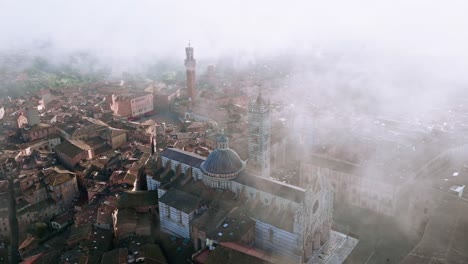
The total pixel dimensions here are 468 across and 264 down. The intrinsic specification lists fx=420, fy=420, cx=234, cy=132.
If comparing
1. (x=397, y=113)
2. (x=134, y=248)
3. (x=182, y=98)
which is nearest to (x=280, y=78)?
(x=182, y=98)

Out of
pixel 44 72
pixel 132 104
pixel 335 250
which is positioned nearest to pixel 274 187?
pixel 335 250

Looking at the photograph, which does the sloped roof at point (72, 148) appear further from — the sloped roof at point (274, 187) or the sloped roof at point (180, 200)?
the sloped roof at point (274, 187)

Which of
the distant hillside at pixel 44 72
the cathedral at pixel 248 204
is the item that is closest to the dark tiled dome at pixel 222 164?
the cathedral at pixel 248 204

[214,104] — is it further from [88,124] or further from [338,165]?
[338,165]

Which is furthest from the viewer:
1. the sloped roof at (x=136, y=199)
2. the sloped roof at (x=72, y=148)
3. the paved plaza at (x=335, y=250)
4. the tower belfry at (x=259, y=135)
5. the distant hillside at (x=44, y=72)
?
the distant hillside at (x=44, y=72)

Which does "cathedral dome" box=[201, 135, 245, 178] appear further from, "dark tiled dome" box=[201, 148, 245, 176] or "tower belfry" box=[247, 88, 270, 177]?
"tower belfry" box=[247, 88, 270, 177]

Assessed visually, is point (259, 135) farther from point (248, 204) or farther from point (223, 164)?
point (248, 204)

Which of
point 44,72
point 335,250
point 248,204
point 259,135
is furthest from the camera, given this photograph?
point 44,72

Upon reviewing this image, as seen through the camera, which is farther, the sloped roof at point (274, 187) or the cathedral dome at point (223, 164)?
the cathedral dome at point (223, 164)
